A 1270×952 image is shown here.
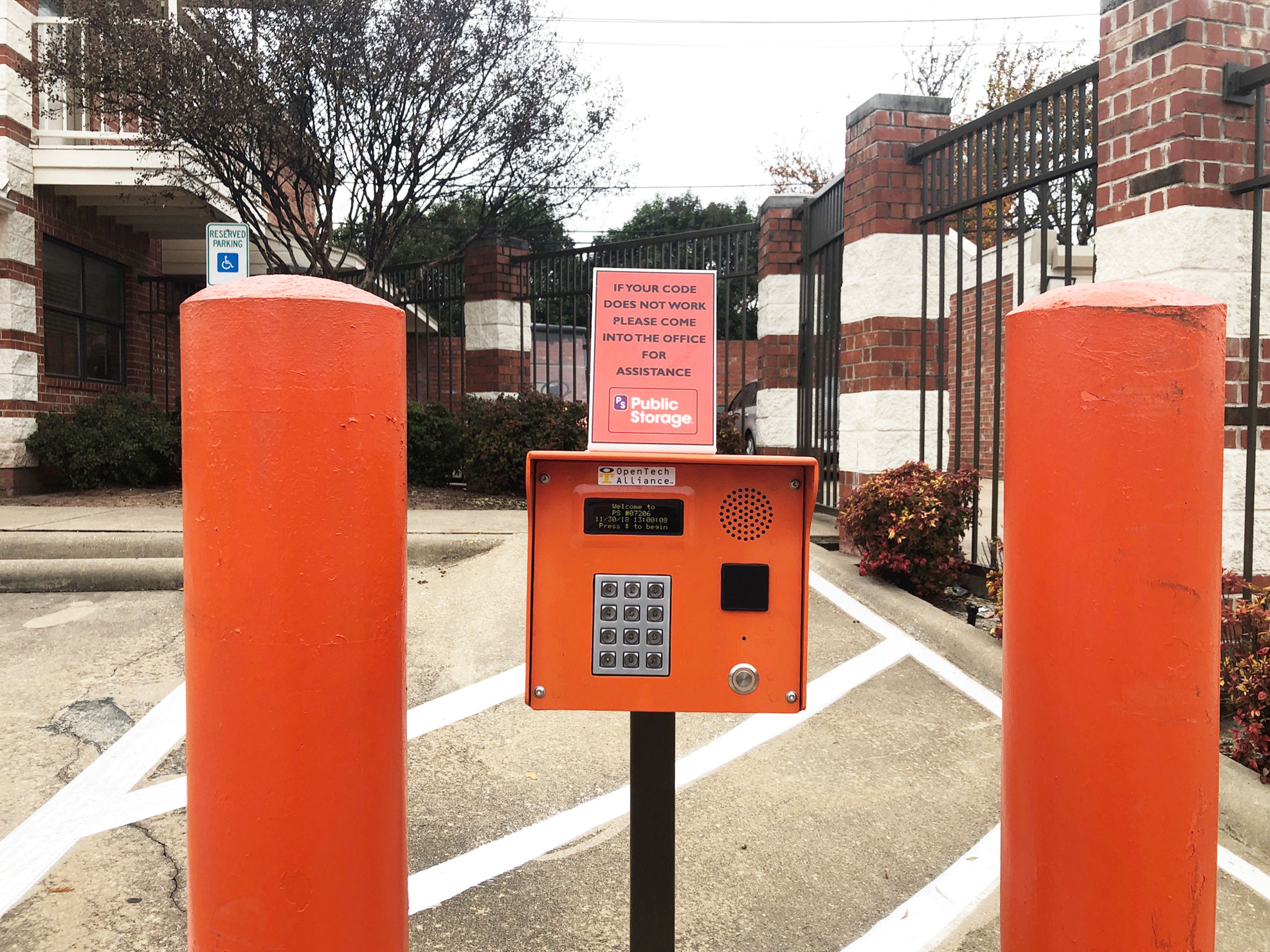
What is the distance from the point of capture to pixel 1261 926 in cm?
279

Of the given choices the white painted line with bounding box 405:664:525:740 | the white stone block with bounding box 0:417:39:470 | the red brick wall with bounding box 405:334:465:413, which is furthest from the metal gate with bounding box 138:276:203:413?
the white painted line with bounding box 405:664:525:740

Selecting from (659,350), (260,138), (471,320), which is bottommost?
(659,350)

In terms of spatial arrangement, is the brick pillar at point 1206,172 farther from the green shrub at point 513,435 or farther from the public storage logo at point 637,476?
the green shrub at point 513,435

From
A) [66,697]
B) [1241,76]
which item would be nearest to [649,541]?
[66,697]

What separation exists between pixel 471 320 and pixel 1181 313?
1138 cm

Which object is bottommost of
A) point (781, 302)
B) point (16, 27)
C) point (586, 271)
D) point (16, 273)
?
point (781, 302)

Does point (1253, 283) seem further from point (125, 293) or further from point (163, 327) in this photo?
point (163, 327)

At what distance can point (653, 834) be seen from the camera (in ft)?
6.66

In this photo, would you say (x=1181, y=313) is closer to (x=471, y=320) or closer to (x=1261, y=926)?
(x=1261, y=926)

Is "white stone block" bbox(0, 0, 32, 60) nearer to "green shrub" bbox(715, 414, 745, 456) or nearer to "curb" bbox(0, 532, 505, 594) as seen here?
"curb" bbox(0, 532, 505, 594)

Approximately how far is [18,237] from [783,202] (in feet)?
27.8

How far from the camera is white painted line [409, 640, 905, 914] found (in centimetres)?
302

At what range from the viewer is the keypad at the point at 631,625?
1.95 metres

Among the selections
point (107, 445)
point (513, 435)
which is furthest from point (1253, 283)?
point (107, 445)
